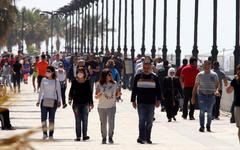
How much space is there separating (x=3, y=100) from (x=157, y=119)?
17.3 m

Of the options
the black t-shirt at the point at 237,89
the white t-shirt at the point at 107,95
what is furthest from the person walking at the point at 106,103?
the black t-shirt at the point at 237,89

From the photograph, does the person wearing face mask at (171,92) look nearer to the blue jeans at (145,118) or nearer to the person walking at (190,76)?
the person walking at (190,76)

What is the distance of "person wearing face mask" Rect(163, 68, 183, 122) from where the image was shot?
62.2 feet

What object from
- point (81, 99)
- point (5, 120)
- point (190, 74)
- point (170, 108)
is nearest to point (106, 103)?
point (81, 99)

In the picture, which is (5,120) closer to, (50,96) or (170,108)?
(50,96)

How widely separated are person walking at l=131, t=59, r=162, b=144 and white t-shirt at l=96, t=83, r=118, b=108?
0.38 m

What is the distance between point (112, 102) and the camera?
13.2 m

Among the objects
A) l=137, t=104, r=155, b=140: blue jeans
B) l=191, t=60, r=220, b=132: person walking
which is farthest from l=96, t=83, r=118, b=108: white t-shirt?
l=191, t=60, r=220, b=132: person walking

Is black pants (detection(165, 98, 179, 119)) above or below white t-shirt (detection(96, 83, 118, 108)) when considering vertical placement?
below

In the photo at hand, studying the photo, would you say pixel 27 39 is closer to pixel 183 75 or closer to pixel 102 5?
pixel 102 5

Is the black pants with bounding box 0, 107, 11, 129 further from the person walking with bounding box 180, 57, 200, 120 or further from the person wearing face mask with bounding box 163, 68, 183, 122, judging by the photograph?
the person walking with bounding box 180, 57, 200, 120

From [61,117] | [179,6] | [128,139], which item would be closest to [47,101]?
[128,139]

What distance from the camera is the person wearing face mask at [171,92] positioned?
747 inches

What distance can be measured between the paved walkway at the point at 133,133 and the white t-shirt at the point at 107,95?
2.27ft
